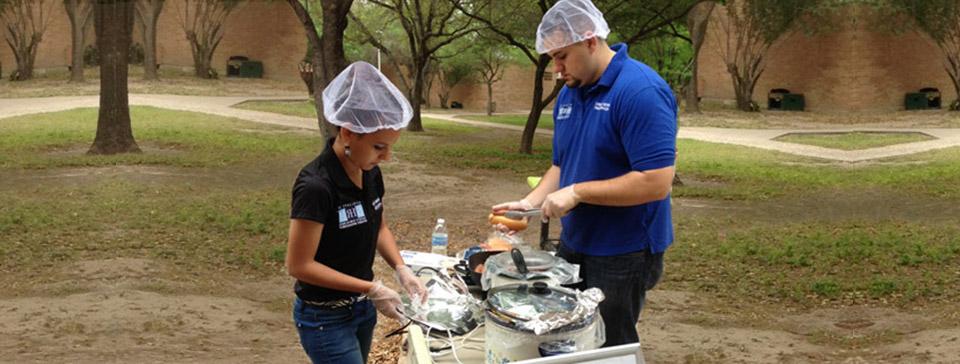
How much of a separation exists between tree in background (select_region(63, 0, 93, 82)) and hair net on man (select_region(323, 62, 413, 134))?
81.6 ft

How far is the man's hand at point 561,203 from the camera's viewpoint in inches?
127

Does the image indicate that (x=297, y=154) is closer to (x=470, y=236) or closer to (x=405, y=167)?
(x=405, y=167)

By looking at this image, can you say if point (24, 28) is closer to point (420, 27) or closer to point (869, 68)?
point (420, 27)

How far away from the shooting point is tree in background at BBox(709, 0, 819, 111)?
29297 millimetres

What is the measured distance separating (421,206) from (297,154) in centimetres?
603

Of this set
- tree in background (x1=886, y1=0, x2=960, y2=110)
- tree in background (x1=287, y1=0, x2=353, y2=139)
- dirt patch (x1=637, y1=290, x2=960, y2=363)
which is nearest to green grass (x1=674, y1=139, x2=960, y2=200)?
tree in background (x1=287, y1=0, x2=353, y2=139)

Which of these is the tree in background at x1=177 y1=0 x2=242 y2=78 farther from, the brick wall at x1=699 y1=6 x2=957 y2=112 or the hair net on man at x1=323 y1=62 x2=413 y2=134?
the hair net on man at x1=323 y1=62 x2=413 y2=134

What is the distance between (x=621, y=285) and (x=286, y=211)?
8.44m

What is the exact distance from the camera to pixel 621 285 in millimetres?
3414

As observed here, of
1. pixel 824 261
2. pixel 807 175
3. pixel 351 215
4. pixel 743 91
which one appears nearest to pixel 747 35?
pixel 743 91

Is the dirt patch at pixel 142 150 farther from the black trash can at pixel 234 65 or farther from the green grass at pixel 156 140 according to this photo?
the black trash can at pixel 234 65

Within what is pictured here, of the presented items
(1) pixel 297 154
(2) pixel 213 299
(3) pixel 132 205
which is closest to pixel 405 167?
(1) pixel 297 154

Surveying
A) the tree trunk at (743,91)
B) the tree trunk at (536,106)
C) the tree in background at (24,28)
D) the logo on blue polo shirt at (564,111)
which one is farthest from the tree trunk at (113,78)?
the tree trunk at (743,91)

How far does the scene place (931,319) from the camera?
650cm
